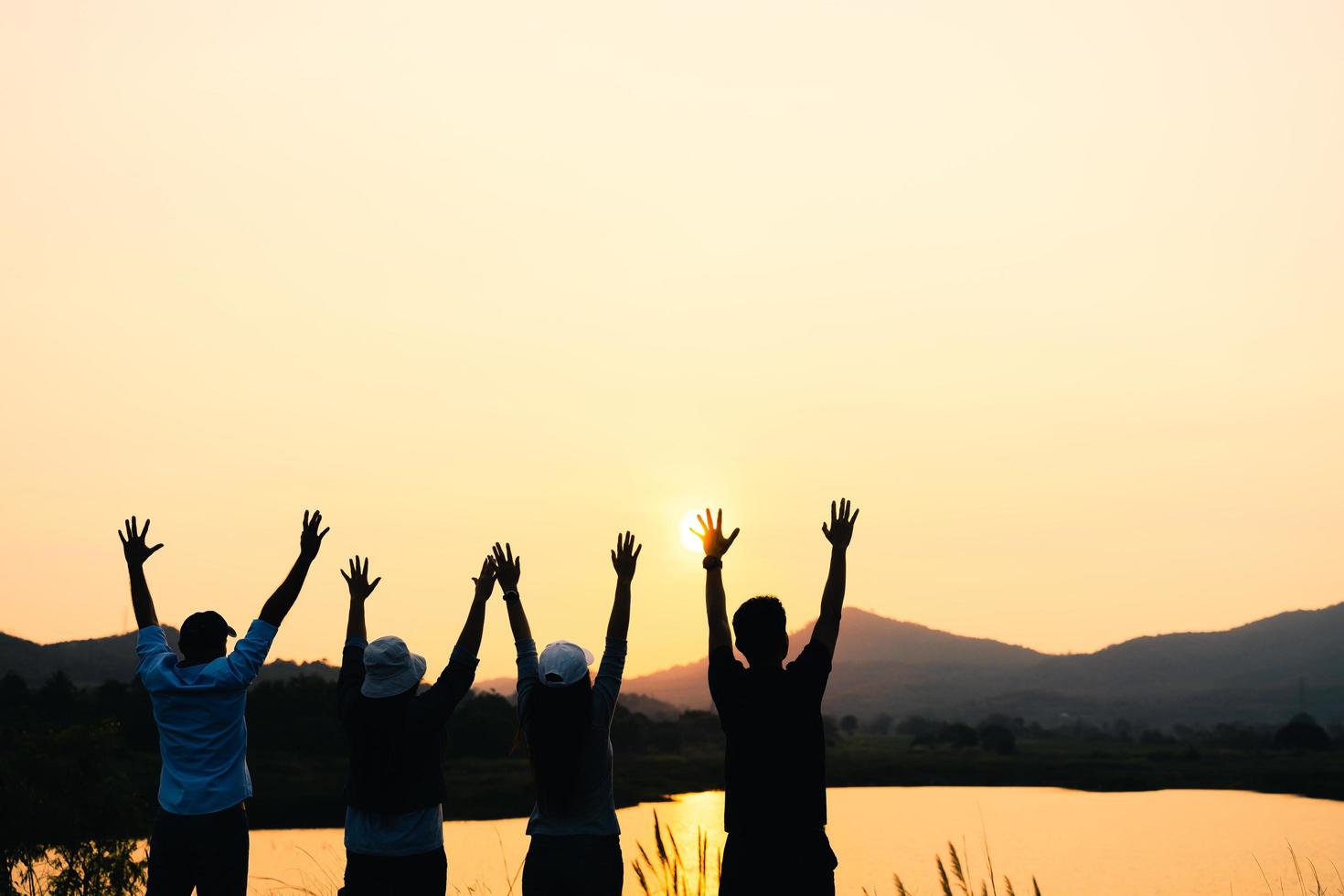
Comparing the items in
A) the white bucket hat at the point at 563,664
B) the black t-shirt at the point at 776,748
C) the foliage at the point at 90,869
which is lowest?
the foliage at the point at 90,869

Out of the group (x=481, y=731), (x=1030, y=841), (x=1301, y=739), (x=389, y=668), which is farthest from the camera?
(x=1301, y=739)

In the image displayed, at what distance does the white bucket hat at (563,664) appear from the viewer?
19.4 ft

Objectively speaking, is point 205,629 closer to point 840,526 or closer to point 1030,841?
point 840,526

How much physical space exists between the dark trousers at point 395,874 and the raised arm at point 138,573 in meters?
1.65

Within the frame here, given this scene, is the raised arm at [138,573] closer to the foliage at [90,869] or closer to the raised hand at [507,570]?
the raised hand at [507,570]

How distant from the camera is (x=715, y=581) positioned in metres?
6.30

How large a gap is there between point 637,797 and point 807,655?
61.1 meters

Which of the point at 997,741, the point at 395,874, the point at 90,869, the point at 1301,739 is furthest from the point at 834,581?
the point at 1301,739

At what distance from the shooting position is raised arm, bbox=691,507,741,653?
600 centimetres

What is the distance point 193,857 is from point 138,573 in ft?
4.82

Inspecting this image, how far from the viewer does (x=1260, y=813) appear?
2285 inches

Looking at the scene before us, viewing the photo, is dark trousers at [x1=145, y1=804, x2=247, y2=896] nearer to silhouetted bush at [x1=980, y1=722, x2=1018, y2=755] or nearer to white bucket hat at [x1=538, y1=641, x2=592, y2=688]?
white bucket hat at [x1=538, y1=641, x2=592, y2=688]

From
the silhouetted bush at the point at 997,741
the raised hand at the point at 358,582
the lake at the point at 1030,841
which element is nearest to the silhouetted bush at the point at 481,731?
the lake at the point at 1030,841

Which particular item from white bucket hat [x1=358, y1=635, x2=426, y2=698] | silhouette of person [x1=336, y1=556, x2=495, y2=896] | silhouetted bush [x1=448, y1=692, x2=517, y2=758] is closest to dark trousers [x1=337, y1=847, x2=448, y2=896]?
silhouette of person [x1=336, y1=556, x2=495, y2=896]
